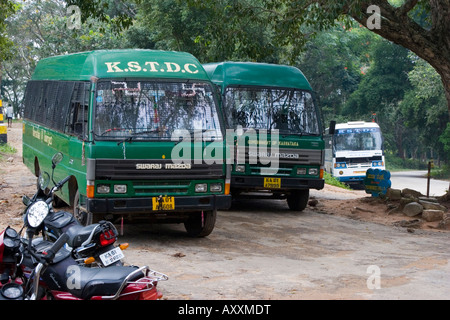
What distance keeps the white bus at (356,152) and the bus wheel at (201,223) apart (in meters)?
16.8

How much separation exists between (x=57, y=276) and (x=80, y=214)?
14.4 ft

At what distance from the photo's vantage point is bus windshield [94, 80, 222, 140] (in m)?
9.41

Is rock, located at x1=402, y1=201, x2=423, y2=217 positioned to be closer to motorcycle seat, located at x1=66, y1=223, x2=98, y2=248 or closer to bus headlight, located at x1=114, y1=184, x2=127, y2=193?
bus headlight, located at x1=114, y1=184, x2=127, y2=193

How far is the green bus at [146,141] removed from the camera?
9219 mm

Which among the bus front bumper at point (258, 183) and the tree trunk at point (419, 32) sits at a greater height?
the tree trunk at point (419, 32)

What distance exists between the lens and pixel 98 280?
18.0 feet

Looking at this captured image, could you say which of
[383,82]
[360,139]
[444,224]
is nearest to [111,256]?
[444,224]

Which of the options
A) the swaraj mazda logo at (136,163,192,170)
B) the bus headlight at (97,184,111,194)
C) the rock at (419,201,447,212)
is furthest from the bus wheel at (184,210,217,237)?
the rock at (419,201,447,212)

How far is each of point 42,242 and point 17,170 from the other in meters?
14.4

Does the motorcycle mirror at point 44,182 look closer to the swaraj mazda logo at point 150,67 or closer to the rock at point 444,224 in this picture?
the swaraj mazda logo at point 150,67

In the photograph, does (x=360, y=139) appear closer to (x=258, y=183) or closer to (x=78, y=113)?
(x=258, y=183)

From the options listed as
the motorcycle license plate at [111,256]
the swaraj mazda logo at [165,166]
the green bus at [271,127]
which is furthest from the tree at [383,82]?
the motorcycle license plate at [111,256]

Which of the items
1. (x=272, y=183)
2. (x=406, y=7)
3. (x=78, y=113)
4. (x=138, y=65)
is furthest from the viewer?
(x=406, y=7)
